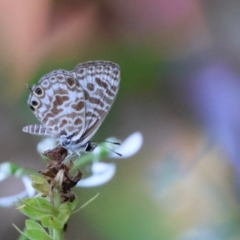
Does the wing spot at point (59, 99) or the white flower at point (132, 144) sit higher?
the wing spot at point (59, 99)

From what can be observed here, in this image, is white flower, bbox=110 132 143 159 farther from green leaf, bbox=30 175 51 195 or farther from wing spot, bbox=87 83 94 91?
green leaf, bbox=30 175 51 195

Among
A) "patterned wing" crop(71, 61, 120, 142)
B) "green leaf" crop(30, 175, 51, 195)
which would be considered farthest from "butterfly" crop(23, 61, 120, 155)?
"green leaf" crop(30, 175, 51, 195)

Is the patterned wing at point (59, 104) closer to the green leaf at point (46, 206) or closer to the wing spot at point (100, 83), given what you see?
the wing spot at point (100, 83)

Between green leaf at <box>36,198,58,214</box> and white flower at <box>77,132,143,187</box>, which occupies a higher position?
white flower at <box>77,132,143,187</box>

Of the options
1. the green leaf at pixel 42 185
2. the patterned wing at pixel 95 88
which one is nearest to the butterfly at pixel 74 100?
the patterned wing at pixel 95 88

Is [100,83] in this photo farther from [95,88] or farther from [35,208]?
[35,208]

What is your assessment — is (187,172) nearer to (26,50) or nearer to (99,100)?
(99,100)
